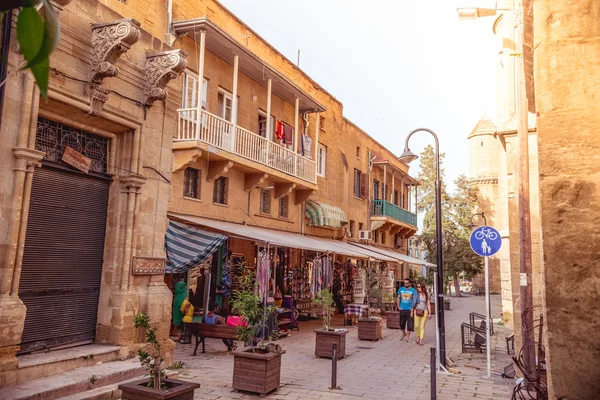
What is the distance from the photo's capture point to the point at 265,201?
1714 cm

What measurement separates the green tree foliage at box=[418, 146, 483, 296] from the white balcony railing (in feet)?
89.5

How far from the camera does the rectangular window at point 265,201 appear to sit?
16.8 m

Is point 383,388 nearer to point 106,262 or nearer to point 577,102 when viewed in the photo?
point 106,262

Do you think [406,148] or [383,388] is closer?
[383,388]

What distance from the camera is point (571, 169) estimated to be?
2537 millimetres

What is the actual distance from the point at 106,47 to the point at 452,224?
41.6 metres

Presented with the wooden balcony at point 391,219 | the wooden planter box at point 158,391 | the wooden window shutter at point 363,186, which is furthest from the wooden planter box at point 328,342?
the wooden balcony at point 391,219

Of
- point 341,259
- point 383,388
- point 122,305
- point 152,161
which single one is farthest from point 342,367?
point 341,259

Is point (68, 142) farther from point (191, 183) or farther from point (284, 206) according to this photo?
point (284, 206)

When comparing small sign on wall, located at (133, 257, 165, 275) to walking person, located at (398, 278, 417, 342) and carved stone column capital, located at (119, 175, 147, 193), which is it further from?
walking person, located at (398, 278, 417, 342)

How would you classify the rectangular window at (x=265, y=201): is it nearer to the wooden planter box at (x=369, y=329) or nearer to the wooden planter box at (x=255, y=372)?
the wooden planter box at (x=369, y=329)

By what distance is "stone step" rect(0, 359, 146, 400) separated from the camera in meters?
5.90

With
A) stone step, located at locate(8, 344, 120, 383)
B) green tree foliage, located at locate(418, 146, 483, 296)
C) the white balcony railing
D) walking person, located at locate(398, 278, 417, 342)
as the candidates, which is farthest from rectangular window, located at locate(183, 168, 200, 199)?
green tree foliage, located at locate(418, 146, 483, 296)

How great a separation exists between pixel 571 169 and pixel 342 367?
8.25 meters
